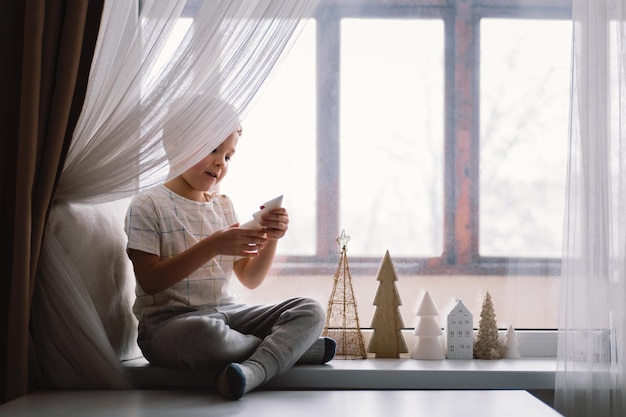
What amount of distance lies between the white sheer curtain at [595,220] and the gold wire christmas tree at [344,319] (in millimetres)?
500

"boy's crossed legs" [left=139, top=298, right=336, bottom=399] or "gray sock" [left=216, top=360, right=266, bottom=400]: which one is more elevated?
"boy's crossed legs" [left=139, top=298, right=336, bottom=399]

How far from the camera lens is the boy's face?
1771mm

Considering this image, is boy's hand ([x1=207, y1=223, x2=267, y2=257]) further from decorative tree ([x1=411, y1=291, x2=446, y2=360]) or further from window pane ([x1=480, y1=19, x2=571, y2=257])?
window pane ([x1=480, y1=19, x2=571, y2=257])

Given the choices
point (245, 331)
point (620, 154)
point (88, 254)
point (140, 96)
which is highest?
point (140, 96)

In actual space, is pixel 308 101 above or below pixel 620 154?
above

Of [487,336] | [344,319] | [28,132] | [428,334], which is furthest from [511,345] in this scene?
[28,132]

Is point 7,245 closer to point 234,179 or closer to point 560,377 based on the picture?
point 234,179

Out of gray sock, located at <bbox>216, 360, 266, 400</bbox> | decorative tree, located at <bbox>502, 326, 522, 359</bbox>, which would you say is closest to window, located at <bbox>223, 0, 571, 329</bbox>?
decorative tree, located at <bbox>502, 326, 522, 359</bbox>

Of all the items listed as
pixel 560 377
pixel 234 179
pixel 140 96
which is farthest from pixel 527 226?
pixel 140 96

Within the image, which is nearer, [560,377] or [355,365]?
[560,377]

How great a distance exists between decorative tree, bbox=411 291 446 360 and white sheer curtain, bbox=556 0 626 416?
32 centimetres

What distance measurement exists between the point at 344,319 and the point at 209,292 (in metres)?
0.37

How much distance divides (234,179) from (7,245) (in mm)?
680

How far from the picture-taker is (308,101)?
2.03m
